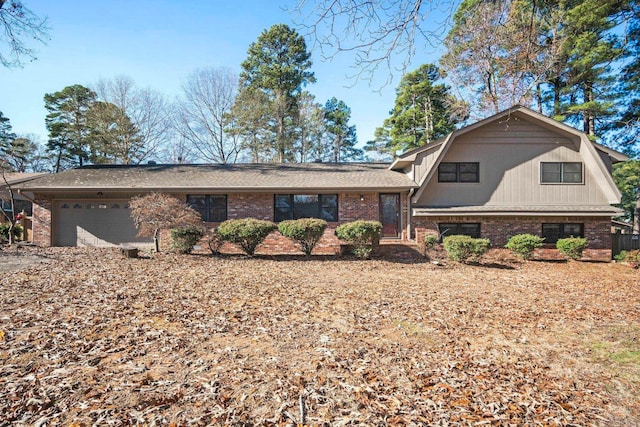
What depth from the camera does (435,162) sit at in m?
12.0

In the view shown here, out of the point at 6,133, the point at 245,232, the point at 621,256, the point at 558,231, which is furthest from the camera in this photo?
the point at 6,133

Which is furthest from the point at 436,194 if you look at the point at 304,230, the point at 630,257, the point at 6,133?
the point at 6,133

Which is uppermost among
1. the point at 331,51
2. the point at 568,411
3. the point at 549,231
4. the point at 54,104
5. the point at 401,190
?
the point at 54,104

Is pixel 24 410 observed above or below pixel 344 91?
below

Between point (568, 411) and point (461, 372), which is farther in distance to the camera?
point (461, 372)

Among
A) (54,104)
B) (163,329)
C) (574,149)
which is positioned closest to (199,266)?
(163,329)

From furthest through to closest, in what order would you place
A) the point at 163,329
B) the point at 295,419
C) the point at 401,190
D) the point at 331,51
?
the point at 401,190 → the point at 163,329 → the point at 331,51 → the point at 295,419

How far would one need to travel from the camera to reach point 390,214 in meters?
14.0

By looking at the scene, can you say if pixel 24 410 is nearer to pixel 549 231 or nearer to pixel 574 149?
pixel 549 231

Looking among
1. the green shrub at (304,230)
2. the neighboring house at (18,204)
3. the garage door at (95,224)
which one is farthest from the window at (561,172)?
the neighboring house at (18,204)

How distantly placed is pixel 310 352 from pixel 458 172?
1096cm

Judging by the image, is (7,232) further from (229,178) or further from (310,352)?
(310,352)

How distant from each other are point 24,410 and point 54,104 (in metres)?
36.3

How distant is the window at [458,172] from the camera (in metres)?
12.8
